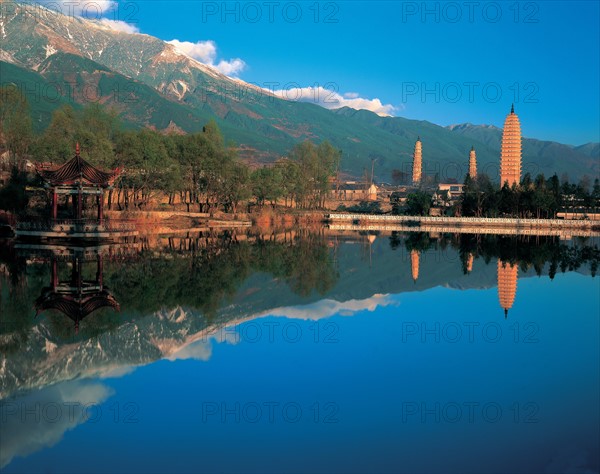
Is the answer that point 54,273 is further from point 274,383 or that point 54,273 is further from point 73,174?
Answer: point 73,174

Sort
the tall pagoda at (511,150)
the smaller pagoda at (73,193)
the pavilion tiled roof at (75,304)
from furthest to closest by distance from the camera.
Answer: the tall pagoda at (511,150) < the smaller pagoda at (73,193) < the pavilion tiled roof at (75,304)

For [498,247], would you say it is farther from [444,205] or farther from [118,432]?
[444,205]

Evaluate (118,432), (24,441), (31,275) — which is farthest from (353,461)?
(31,275)

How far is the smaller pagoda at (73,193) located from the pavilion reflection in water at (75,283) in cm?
473

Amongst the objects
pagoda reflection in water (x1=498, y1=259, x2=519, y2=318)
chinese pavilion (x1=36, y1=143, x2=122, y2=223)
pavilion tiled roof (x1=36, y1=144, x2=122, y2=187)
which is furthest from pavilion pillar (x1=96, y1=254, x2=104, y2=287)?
pavilion tiled roof (x1=36, y1=144, x2=122, y2=187)

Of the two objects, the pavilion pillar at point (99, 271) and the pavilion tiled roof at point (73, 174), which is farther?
the pavilion tiled roof at point (73, 174)

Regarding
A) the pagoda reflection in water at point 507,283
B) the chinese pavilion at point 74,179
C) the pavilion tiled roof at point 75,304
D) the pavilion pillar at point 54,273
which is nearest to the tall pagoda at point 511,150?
the pagoda reflection in water at point 507,283

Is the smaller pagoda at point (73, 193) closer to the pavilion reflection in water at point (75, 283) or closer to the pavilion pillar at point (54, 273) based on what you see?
the pavilion reflection in water at point (75, 283)

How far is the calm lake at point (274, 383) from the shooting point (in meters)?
8.77

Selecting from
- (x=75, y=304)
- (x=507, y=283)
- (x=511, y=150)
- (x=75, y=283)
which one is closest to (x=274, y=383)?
(x=75, y=304)

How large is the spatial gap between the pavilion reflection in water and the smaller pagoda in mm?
4731

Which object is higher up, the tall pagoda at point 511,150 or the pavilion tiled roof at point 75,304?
the tall pagoda at point 511,150

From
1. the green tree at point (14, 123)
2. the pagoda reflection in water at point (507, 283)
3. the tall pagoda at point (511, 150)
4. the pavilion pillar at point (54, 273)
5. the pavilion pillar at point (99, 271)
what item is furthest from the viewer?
the tall pagoda at point (511, 150)

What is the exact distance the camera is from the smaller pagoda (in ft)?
135
